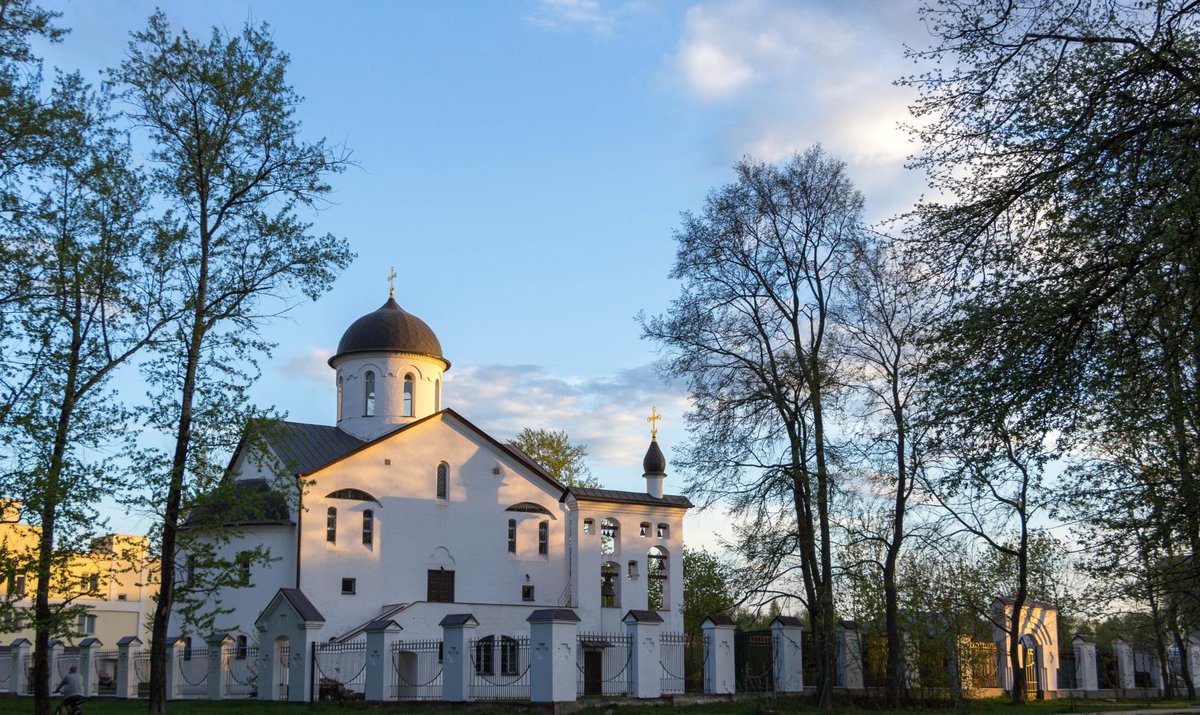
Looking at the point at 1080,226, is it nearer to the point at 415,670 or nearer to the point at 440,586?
the point at 415,670

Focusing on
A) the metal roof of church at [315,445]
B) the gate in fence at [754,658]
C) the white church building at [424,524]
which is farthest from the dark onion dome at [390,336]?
the gate in fence at [754,658]

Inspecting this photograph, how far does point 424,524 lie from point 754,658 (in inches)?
472

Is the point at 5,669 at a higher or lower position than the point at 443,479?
lower

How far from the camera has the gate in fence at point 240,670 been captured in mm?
29109

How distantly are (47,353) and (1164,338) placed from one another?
17340 mm

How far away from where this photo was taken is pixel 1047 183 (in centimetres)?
1105

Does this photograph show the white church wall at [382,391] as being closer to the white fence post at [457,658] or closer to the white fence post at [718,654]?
the white fence post at [457,658]

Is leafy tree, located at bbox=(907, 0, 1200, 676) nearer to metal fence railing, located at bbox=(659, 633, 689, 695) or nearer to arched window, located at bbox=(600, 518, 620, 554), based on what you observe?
metal fence railing, located at bbox=(659, 633, 689, 695)

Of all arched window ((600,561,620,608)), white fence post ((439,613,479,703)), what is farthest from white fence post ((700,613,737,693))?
arched window ((600,561,620,608))

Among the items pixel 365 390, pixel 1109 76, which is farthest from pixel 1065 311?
pixel 365 390

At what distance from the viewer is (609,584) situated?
38.4 metres

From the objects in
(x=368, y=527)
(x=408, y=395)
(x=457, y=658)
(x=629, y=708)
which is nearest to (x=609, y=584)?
(x=368, y=527)

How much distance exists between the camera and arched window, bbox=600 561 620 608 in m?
37.1

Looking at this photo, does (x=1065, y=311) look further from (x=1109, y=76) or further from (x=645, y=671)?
(x=645, y=671)
